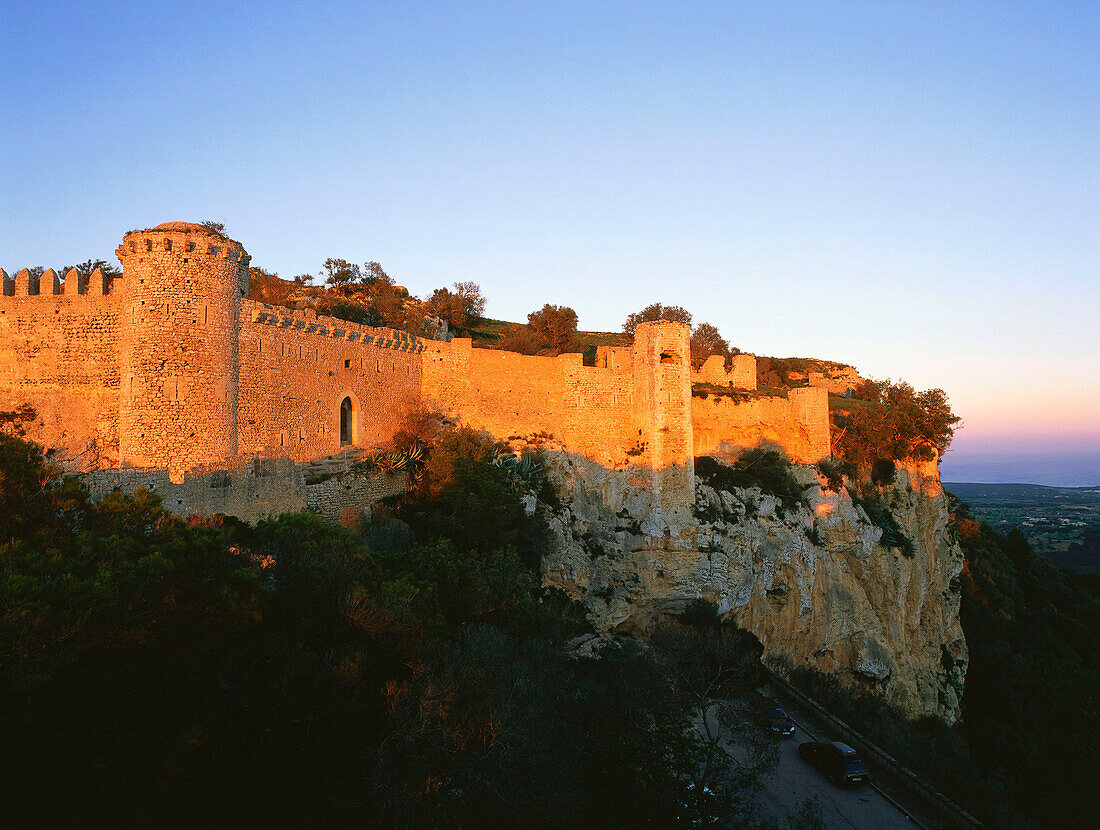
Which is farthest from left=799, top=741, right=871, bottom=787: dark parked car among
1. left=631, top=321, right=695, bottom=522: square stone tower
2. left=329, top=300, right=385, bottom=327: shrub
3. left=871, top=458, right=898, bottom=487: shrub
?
left=329, top=300, right=385, bottom=327: shrub

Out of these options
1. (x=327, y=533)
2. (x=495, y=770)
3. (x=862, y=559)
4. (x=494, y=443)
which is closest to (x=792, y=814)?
(x=495, y=770)

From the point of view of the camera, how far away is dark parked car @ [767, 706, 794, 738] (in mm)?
18625

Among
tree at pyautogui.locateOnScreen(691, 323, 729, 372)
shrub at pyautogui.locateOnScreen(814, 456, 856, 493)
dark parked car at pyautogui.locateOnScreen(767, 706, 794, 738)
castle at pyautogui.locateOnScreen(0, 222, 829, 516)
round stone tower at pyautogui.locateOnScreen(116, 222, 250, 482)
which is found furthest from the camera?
tree at pyautogui.locateOnScreen(691, 323, 729, 372)

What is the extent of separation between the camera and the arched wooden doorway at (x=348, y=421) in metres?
21.2

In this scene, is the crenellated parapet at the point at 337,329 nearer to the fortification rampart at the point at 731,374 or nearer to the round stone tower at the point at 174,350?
the round stone tower at the point at 174,350

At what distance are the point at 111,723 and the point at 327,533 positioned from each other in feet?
17.5

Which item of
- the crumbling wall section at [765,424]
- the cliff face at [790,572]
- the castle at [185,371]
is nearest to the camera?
the castle at [185,371]

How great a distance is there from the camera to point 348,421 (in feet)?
70.2

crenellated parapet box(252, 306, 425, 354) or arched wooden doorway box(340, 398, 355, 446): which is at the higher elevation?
crenellated parapet box(252, 306, 425, 354)

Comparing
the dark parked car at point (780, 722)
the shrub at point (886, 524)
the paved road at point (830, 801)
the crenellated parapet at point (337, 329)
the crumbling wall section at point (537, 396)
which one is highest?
the crenellated parapet at point (337, 329)

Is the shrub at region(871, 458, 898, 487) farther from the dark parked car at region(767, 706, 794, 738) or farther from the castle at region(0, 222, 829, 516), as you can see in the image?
the castle at region(0, 222, 829, 516)

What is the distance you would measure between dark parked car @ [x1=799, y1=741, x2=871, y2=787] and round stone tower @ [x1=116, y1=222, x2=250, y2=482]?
16.2 metres

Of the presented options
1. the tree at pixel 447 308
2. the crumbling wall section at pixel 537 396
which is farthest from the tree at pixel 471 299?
the crumbling wall section at pixel 537 396

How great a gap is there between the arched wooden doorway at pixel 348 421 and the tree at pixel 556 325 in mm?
17901
